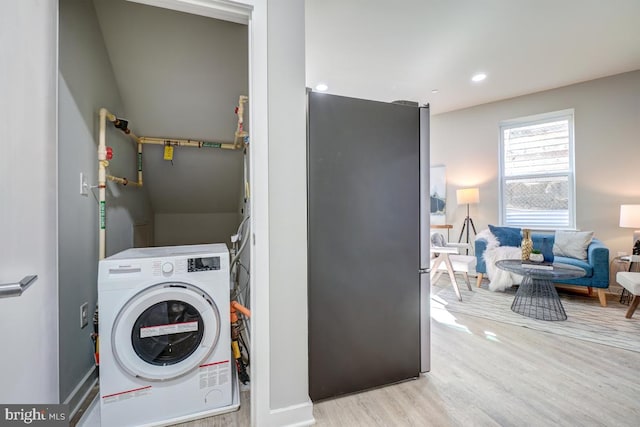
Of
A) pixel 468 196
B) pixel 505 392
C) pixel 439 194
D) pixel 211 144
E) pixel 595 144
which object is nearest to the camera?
pixel 505 392

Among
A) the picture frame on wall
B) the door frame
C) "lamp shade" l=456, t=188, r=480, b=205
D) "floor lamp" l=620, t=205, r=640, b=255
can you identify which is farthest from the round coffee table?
the door frame

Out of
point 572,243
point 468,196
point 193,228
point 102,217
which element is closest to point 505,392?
point 102,217

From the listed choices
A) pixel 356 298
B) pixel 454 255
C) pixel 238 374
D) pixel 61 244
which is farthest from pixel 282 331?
pixel 454 255

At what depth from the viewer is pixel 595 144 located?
3.98 meters

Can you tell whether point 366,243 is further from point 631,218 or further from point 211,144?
point 631,218

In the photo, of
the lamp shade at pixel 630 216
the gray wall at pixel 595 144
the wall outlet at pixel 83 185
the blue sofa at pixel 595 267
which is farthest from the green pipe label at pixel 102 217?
the lamp shade at pixel 630 216

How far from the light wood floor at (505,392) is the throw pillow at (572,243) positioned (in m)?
1.72

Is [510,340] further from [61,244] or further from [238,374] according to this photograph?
[61,244]

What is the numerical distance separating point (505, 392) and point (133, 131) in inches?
131

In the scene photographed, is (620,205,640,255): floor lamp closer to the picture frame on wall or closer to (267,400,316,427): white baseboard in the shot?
the picture frame on wall

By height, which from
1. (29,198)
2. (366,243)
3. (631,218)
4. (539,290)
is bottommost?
(539,290)

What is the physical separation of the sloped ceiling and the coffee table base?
3441 millimetres

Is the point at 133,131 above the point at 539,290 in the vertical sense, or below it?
above

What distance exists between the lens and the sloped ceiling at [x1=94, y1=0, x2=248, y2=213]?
1883 millimetres
